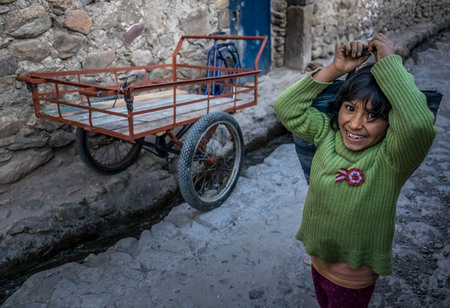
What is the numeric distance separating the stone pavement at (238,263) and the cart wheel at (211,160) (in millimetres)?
152

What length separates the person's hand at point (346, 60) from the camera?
127 cm

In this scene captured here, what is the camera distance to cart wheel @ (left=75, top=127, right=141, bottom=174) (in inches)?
135

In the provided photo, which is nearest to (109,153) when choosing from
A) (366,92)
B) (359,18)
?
(366,92)

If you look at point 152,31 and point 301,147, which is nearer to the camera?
point 301,147

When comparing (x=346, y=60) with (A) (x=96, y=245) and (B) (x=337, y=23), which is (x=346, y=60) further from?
(B) (x=337, y=23)

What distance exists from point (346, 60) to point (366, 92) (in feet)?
0.50

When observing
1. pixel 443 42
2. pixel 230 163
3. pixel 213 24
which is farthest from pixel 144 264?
pixel 443 42

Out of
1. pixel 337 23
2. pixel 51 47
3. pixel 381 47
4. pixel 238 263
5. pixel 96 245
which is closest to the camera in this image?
pixel 381 47

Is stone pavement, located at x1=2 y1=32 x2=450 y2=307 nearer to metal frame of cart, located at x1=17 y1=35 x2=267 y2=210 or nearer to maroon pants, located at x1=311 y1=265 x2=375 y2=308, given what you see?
metal frame of cart, located at x1=17 y1=35 x2=267 y2=210

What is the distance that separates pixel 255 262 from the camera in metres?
2.57

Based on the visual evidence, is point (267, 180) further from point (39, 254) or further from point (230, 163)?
point (39, 254)

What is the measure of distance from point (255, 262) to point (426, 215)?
54.1 inches

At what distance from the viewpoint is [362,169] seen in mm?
1271

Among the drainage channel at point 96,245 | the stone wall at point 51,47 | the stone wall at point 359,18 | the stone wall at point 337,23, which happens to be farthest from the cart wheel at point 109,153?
the stone wall at point 359,18
